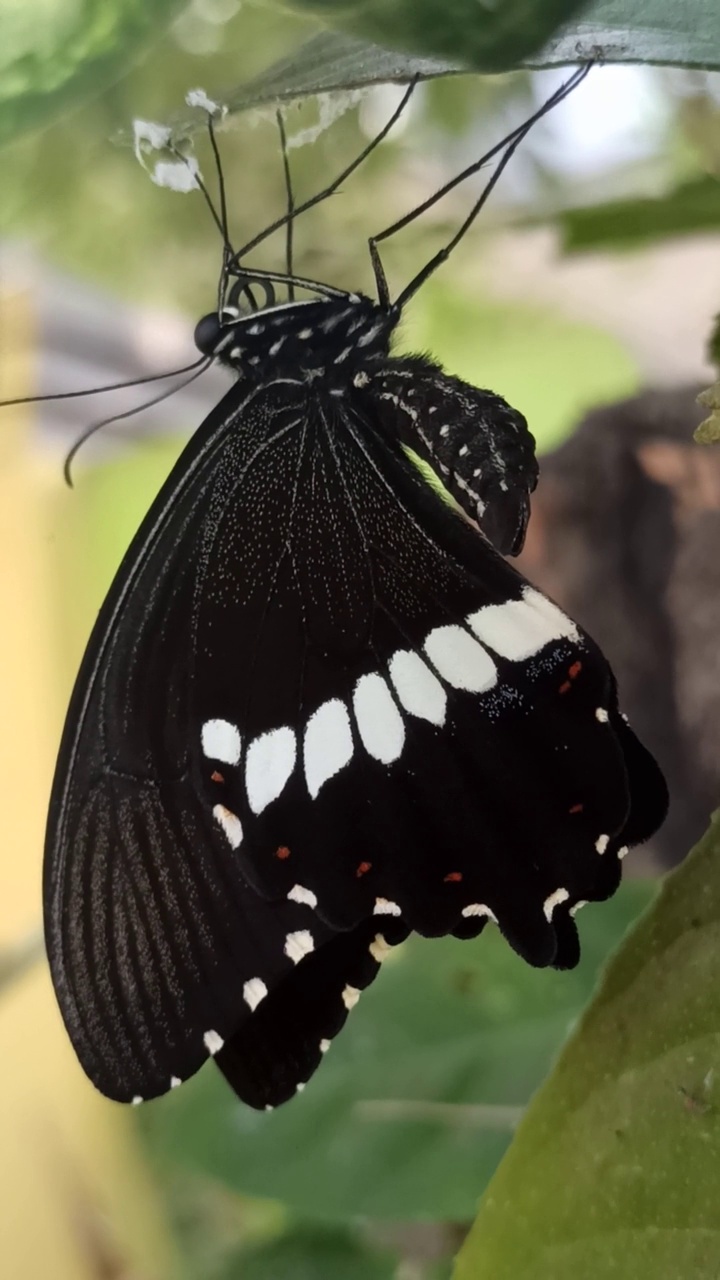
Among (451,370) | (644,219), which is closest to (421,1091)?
(451,370)

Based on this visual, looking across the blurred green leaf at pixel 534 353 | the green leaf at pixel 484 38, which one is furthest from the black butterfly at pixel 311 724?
the blurred green leaf at pixel 534 353

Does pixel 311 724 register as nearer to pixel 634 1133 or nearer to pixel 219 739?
pixel 219 739

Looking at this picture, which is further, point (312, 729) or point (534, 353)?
point (534, 353)

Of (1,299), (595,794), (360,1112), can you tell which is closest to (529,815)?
(595,794)

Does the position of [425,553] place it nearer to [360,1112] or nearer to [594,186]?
[360,1112]

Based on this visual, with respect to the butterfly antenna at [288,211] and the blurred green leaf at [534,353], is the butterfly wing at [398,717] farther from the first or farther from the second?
the blurred green leaf at [534,353]

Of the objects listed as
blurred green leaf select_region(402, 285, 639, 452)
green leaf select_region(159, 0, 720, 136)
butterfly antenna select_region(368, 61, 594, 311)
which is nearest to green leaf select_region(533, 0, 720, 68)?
green leaf select_region(159, 0, 720, 136)

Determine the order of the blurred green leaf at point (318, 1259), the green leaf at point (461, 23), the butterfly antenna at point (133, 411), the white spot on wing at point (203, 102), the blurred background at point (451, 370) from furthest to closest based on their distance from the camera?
the blurred green leaf at point (318, 1259) → the blurred background at point (451, 370) → the butterfly antenna at point (133, 411) → the white spot on wing at point (203, 102) → the green leaf at point (461, 23)

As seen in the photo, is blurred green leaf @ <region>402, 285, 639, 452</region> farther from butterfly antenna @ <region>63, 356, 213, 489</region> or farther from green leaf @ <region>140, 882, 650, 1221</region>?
green leaf @ <region>140, 882, 650, 1221</region>
